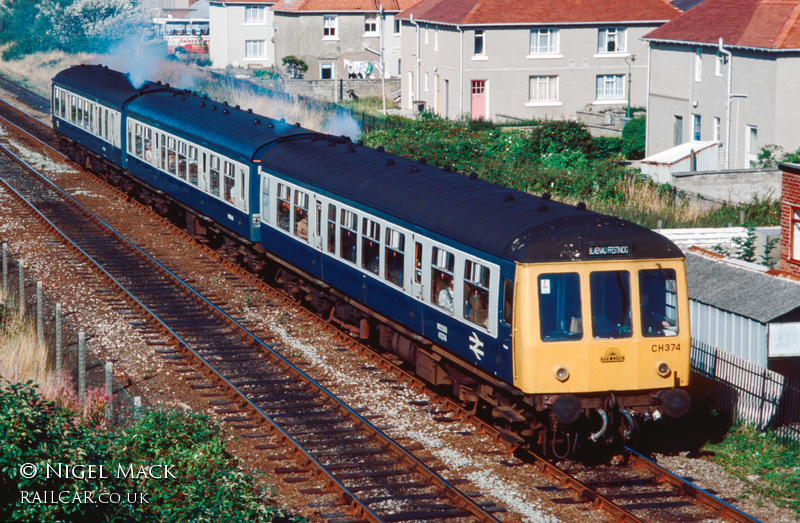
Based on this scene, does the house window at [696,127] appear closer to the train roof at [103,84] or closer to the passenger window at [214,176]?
the train roof at [103,84]

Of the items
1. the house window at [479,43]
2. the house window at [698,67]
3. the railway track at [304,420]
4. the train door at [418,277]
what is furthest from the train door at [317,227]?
the house window at [479,43]

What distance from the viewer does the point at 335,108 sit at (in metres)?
50.0

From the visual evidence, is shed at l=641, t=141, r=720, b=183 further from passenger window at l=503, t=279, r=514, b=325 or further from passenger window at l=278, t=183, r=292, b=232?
passenger window at l=503, t=279, r=514, b=325

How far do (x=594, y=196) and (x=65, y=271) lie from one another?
14373 millimetres

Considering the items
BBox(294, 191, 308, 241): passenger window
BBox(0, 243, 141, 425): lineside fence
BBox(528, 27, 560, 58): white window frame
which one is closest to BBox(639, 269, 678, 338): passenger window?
BBox(0, 243, 141, 425): lineside fence

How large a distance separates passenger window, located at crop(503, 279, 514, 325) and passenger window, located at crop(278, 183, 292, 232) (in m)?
7.84

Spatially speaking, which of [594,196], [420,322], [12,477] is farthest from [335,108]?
[12,477]

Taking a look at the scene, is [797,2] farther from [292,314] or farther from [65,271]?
[65,271]

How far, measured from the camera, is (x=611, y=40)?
48844 millimetres

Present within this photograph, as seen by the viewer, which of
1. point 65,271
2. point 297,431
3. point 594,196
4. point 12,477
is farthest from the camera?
point 594,196

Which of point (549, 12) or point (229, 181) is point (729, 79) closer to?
point (549, 12)

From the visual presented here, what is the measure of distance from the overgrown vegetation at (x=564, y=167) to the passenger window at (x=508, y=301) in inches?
448

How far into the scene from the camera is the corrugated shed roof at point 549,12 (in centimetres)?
4660

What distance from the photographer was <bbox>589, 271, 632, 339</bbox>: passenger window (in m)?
10.9
